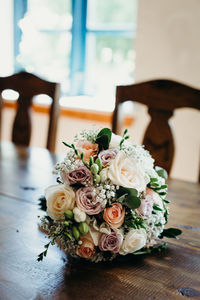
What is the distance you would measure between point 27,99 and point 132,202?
129 centimetres

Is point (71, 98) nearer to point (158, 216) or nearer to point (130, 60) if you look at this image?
point (130, 60)

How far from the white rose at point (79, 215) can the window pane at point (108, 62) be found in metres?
2.53

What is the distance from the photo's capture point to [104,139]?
2.21 ft

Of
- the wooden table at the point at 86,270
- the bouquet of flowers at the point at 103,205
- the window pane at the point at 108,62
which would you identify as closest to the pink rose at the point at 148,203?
the bouquet of flowers at the point at 103,205

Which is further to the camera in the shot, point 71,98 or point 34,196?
point 71,98

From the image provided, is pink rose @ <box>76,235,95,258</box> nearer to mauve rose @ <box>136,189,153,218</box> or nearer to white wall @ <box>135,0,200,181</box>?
mauve rose @ <box>136,189,153,218</box>

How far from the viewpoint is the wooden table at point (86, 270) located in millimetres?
565

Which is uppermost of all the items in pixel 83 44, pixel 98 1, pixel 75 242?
pixel 98 1

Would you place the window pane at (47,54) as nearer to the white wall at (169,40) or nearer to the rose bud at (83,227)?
the white wall at (169,40)

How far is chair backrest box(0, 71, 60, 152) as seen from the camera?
1.68 meters

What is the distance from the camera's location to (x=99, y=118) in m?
2.95

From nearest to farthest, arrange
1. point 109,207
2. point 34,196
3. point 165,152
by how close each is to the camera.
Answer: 1. point 109,207
2. point 34,196
3. point 165,152

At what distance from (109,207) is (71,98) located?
2.74 metres

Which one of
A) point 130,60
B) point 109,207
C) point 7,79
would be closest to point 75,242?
point 109,207
